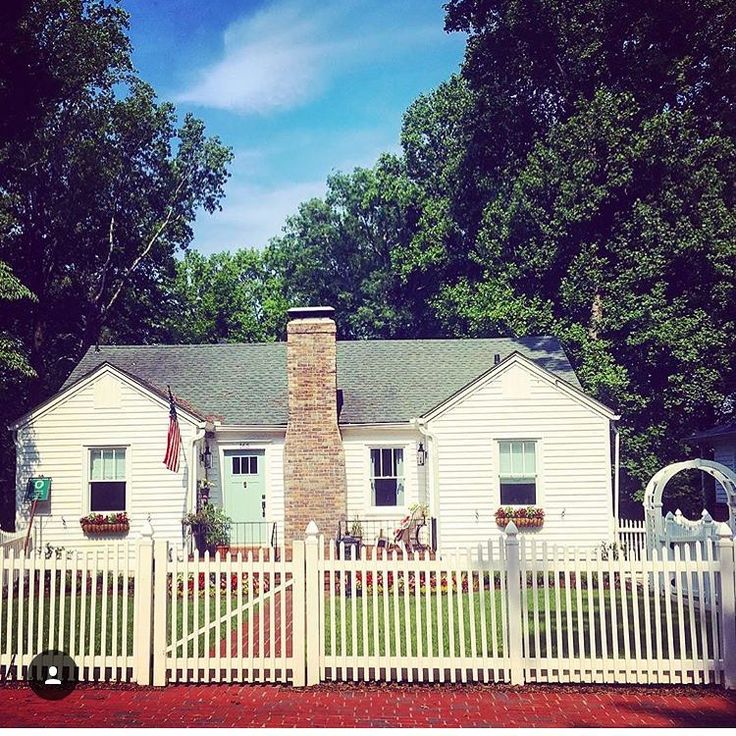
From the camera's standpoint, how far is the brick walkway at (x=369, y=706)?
22.8 feet

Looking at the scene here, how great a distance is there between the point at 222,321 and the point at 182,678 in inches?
1270

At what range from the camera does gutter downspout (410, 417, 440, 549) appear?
1727 cm

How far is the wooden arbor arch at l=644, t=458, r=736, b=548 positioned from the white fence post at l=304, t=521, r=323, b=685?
7.94 meters

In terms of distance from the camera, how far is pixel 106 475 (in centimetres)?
1770

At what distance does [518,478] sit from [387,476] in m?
3.23

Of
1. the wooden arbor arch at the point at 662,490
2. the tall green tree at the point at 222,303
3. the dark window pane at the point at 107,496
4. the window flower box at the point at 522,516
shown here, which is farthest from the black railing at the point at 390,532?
the tall green tree at the point at 222,303

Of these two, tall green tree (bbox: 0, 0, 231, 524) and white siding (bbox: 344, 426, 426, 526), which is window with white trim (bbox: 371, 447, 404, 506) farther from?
tall green tree (bbox: 0, 0, 231, 524)

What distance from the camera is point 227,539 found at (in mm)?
17875

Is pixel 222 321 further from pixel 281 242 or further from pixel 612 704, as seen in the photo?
pixel 612 704

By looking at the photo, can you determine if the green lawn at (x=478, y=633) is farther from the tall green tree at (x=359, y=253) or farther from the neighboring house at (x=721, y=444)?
the tall green tree at (x=359, y=253)

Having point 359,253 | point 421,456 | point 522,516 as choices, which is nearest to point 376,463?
point 421,456

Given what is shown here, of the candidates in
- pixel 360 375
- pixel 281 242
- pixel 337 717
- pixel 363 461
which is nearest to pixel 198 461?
pixel 363 461

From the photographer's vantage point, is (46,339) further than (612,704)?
Yes

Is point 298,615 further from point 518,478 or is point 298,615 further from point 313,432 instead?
Answer: point 518,478
